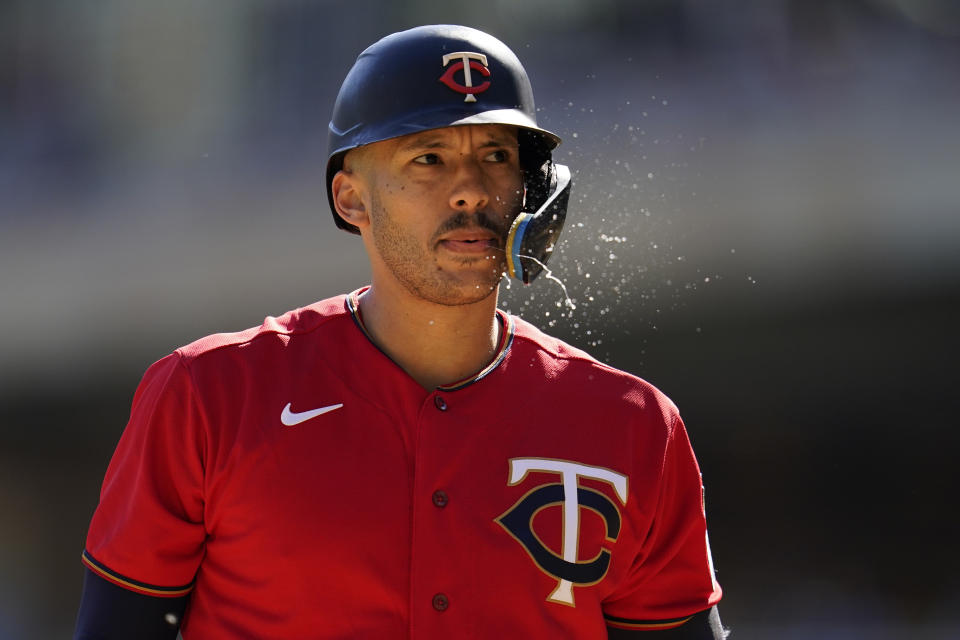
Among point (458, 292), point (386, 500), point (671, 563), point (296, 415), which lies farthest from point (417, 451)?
point (671, 563)

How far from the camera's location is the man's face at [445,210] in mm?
2418

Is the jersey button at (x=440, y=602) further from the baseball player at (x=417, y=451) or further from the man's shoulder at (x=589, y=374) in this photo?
the man's shoulder at (x=589, y=374)

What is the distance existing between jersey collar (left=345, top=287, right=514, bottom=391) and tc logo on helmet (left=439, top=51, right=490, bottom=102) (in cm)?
50

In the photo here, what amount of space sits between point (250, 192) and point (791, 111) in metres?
2.96

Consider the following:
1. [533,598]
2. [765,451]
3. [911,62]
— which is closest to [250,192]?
[765,451]

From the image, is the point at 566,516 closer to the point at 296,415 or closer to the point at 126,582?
the point at 296,415

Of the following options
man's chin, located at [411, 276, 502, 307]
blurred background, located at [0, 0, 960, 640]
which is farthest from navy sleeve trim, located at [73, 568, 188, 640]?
blurred background, located at [0, 0, 960, 640]

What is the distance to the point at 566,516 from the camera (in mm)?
2264

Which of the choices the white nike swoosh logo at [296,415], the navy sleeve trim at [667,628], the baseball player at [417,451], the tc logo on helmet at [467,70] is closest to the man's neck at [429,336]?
the baseball player at [417,451]

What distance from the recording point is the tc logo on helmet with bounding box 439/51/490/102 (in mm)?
2492

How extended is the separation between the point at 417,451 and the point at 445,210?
51cm

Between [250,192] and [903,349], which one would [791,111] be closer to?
[903,349]

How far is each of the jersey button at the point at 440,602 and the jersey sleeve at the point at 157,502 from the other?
457 mm

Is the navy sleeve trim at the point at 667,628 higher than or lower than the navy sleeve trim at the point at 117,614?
lower
